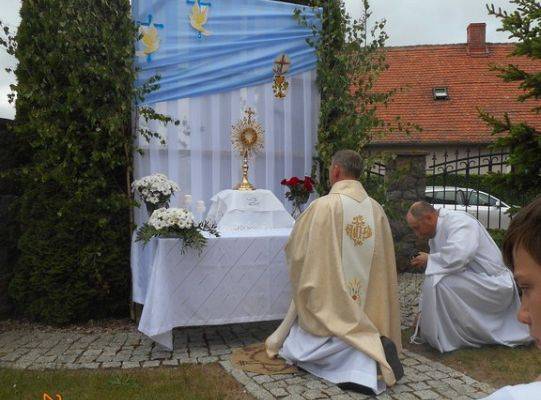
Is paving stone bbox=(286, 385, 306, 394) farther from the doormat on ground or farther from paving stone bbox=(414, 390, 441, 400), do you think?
paving stone bbox=(414, 390, 441, 400)

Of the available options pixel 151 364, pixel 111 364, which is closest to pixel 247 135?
pixel 151 364

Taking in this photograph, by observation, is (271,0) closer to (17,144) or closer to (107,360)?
(17,144)

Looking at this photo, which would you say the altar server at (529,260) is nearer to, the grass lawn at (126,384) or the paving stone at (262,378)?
the grass lawn at (126,384)

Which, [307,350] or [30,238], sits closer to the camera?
[307,350]

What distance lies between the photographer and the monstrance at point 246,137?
6.62 meters

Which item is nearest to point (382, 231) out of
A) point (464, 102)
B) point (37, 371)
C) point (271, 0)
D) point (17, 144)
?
point (37, 371)

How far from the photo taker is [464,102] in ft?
71.9

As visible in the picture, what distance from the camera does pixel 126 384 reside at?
434 cm

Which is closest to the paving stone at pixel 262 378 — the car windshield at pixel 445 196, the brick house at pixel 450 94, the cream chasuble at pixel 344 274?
the cream chasuble at pixel 344 274

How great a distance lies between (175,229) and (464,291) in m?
2.70

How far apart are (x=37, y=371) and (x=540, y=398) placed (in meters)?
4.54

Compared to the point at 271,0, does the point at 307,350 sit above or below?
below

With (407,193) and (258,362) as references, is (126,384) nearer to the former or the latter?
(258,362)

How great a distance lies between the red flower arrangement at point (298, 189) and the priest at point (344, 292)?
55.2 inches
